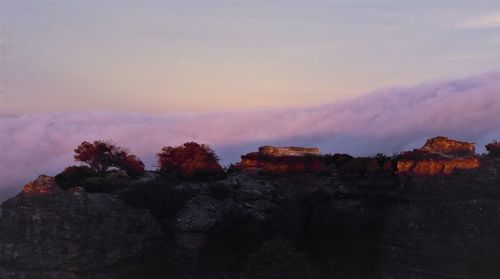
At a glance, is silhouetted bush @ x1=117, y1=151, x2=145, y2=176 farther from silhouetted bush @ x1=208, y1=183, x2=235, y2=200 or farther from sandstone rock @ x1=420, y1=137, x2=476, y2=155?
sandstone rock @ x1=420, y1=137, x2=476, y2=155

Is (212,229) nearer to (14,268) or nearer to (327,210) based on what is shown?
(327,210)

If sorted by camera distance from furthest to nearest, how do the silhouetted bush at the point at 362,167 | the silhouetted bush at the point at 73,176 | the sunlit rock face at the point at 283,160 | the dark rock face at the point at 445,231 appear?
1. the sunlit rock face at the point at 283,160
2. the silhouetted bush at the point at 362,167
3. the silhouetted bush at the point at 73,176
4. the dark rock face at the point at 445,231

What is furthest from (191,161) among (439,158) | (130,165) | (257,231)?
Answer: (439,158)

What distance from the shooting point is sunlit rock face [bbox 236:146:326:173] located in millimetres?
31172

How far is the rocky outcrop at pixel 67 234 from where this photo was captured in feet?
79.2

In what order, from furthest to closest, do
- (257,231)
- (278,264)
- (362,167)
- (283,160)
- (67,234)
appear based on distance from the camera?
1. (283,160)
2. (362,167)
3. (257,231)
4. (67,234)
5. (278,264)

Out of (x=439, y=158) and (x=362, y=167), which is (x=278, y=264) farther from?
(x=439, y=158)

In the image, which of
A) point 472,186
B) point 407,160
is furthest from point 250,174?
point 472,186

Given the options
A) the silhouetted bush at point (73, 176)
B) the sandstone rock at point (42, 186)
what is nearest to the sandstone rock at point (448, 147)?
the silhouetted bush at point (73, 176)

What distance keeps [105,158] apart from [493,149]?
60.9ft

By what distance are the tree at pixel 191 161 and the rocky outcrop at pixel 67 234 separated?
5.11 metres

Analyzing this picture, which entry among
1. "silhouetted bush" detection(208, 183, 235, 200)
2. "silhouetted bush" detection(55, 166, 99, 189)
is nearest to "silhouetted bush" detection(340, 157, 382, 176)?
"silhouetted bush" detection(208, 183, 235, 200)

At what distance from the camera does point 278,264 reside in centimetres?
2308

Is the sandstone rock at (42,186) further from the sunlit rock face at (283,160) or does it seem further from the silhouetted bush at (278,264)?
the sunlit rock face at (283,160)
